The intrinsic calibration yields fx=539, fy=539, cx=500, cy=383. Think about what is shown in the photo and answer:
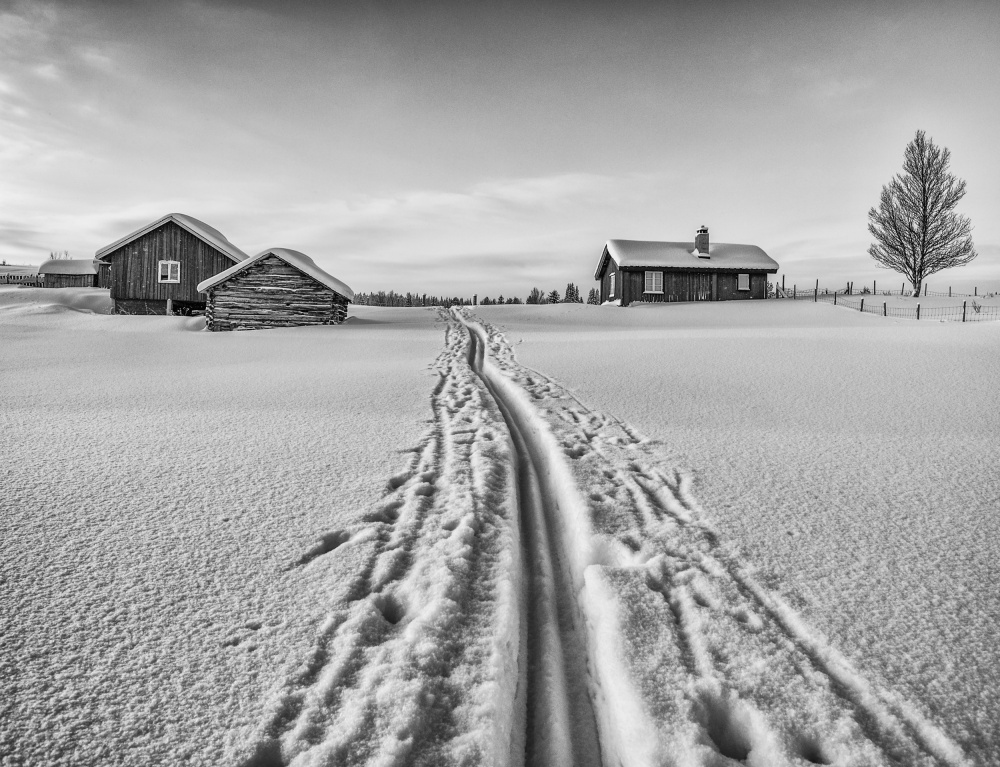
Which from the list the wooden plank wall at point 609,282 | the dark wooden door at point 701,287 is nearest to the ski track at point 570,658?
the wooden plank wall at point 609,282

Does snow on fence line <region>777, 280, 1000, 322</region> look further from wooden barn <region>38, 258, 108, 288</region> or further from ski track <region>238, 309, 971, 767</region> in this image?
wooden barn <region>38, 258, 108, 288</region>

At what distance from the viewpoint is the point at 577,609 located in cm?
283

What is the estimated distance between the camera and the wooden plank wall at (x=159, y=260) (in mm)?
25047

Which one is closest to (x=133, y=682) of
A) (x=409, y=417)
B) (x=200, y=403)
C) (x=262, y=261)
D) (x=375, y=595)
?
(x=375, y=595)

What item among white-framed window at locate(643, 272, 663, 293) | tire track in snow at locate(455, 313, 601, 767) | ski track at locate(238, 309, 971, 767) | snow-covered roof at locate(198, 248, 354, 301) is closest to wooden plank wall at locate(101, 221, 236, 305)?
snow-covered roof at locate(198, 248, 354, 301)

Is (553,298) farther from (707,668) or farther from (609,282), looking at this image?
(707,668)

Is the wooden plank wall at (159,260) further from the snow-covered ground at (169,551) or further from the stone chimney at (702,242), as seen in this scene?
the stone chimney at (702,242)

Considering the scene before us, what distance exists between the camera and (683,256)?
3344cm

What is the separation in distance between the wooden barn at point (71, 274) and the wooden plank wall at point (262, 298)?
36548mm

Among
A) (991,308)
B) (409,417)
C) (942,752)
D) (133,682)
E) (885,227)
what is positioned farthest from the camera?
(885,227)

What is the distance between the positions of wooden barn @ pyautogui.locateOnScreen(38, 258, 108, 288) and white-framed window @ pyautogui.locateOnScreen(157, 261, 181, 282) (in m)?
28.3

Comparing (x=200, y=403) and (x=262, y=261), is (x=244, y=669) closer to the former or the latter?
(x=200, y=403)

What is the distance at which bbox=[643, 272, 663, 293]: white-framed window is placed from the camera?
3281 centimetres

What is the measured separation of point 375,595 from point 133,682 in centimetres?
100
